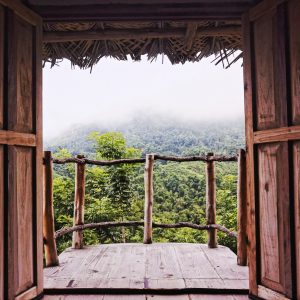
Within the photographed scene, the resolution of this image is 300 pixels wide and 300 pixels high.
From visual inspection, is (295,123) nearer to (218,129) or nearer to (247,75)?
(247,75)

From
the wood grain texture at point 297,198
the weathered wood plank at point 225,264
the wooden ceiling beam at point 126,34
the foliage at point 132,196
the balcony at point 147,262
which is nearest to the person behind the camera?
the wood grain texture at point 297,198

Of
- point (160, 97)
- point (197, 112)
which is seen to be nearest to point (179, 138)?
point (197, 112)

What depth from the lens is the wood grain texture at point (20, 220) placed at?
6.56 feet

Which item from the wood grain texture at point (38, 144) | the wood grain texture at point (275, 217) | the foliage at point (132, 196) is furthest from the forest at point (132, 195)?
the wood grain texture at point (38, 144)

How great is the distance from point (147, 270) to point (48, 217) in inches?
38.8

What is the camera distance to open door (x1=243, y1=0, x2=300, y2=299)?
196 centimetres

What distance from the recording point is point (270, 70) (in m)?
2.12

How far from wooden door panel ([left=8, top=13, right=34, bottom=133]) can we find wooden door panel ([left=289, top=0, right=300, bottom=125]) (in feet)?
5.17

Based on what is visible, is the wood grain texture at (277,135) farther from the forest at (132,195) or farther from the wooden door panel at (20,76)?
the forest at (132,195)

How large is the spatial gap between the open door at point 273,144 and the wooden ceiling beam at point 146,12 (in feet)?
0.48

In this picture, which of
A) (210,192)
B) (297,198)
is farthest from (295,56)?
(210,192)

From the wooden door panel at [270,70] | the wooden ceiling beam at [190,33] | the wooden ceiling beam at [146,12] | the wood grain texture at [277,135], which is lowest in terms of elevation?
the wood grain texture at [277,135]

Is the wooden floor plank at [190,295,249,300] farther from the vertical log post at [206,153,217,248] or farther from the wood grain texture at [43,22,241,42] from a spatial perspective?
the wood grain texture at [43,22,241,42]

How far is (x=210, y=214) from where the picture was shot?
378cm
